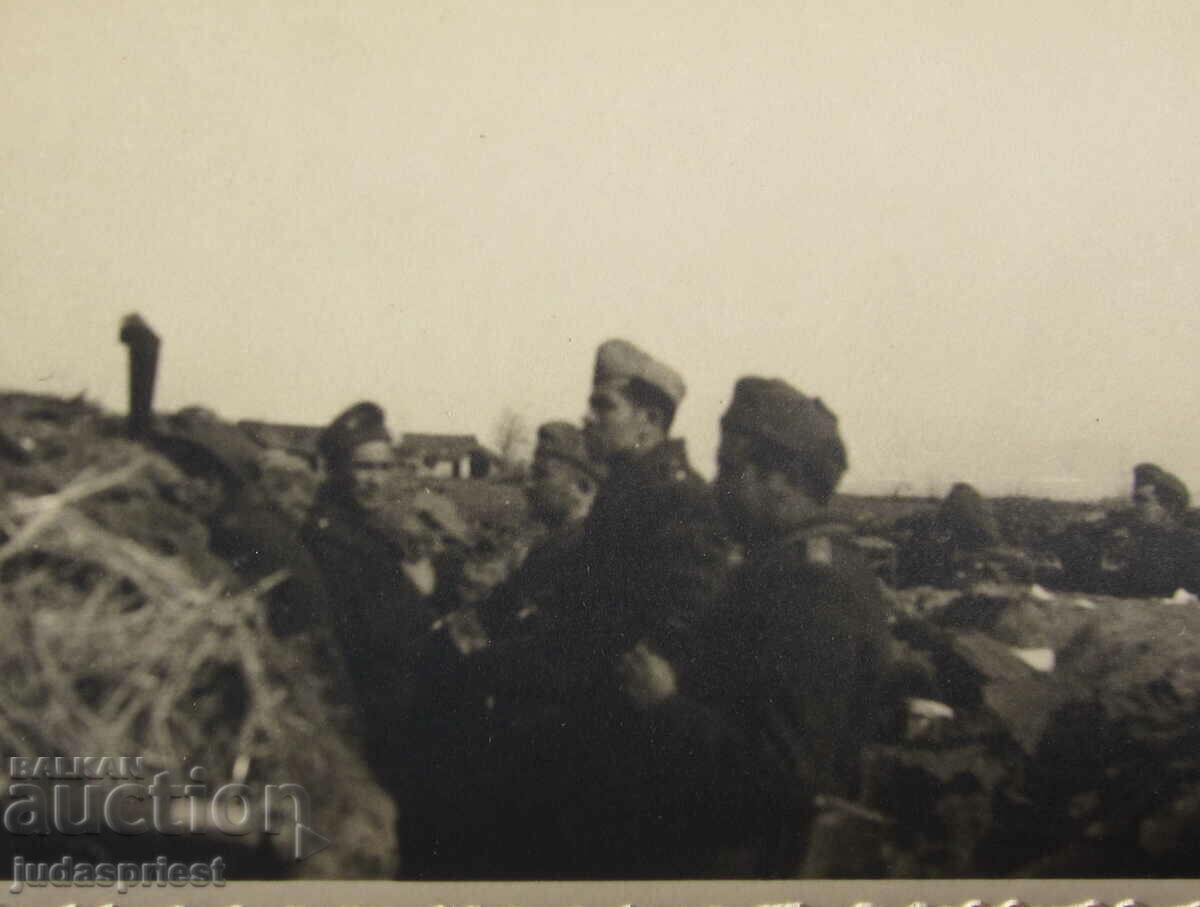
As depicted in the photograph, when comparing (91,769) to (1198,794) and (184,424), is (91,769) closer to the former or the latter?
(184,424)

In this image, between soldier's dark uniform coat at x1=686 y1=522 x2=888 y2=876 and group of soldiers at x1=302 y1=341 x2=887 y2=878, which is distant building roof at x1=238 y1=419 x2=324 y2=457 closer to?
group of soldiers at x1=302 y1=341 x2=887 y2=878

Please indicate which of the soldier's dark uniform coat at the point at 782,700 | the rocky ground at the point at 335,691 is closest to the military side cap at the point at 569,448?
the rocky ground at the point at 335,691

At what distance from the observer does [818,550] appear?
10.5ft

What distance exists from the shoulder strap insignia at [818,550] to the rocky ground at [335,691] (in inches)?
8.0

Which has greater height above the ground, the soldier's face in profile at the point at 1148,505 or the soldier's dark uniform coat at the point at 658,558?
the soldier's face in profile at the point at 1148,505

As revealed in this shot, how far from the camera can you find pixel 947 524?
3.39 metres

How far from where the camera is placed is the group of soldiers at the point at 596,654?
3.11 m

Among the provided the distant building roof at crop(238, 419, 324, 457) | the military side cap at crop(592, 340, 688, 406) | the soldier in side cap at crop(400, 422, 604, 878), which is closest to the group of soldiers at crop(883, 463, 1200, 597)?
the military side cap at crop(592, 340, 688, 406)

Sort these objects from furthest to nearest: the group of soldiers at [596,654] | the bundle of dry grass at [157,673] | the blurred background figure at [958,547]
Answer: the blurred background figure at [958,547] < the group of soldiers at [596,654] < the bundle of dry grass at [157,673]

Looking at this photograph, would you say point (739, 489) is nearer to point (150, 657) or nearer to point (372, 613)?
point (372, 613)

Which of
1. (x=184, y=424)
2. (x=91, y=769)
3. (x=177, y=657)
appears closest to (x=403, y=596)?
(x=177, y=657)

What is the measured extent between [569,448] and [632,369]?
0.37 metres

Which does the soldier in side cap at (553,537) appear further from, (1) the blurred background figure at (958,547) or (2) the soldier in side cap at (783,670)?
(1) the blurred background figure at (958,547)

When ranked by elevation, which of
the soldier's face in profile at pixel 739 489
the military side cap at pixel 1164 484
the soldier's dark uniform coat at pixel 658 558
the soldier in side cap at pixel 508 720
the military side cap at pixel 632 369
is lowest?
the soldier in side cap at pixel 508 720
